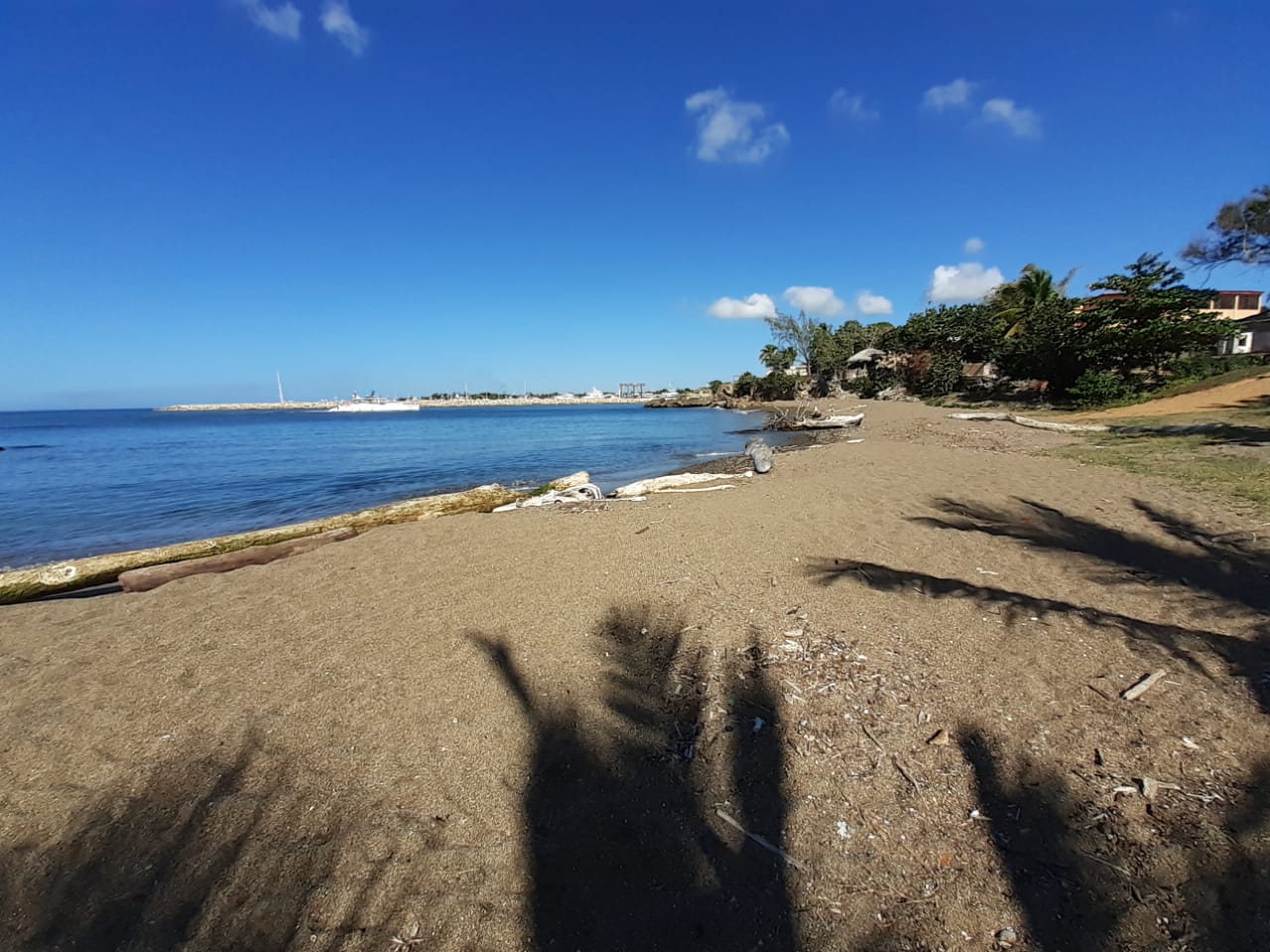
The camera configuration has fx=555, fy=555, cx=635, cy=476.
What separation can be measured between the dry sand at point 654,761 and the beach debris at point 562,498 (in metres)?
4.77

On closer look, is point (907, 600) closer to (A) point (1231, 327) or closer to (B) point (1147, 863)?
(B) point (1147, 863)

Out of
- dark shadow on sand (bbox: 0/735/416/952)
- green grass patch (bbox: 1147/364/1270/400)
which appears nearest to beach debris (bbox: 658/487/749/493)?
dark shadow on sand (bbox: 0/735/416/952)

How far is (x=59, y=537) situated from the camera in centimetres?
1110

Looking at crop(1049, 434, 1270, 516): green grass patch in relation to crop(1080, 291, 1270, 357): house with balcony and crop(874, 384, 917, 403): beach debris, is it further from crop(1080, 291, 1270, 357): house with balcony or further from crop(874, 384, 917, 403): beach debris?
crop(874, 384, 917, 403): beach debris

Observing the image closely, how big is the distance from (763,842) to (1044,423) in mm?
20677

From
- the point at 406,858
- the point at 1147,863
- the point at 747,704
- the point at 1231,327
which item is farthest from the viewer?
the point at 1231,327

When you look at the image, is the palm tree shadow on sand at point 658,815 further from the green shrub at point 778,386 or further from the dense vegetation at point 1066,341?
the green shrub at point 778,386

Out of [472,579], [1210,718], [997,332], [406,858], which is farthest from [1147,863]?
[997,332]

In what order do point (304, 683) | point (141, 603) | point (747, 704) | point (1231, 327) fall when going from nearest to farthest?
point (747, 704), point (304, 683), point (141, 603), point (1231, 327)

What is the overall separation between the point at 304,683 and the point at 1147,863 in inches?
176

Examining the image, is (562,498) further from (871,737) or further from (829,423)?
(829,423)

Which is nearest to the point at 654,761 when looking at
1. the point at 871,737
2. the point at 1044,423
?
the point at 871,737

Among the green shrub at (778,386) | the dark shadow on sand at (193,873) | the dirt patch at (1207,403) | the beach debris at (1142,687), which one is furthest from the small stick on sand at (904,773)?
the green shrub at (778,386)

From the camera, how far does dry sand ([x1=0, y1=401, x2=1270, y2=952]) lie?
2.11 m
